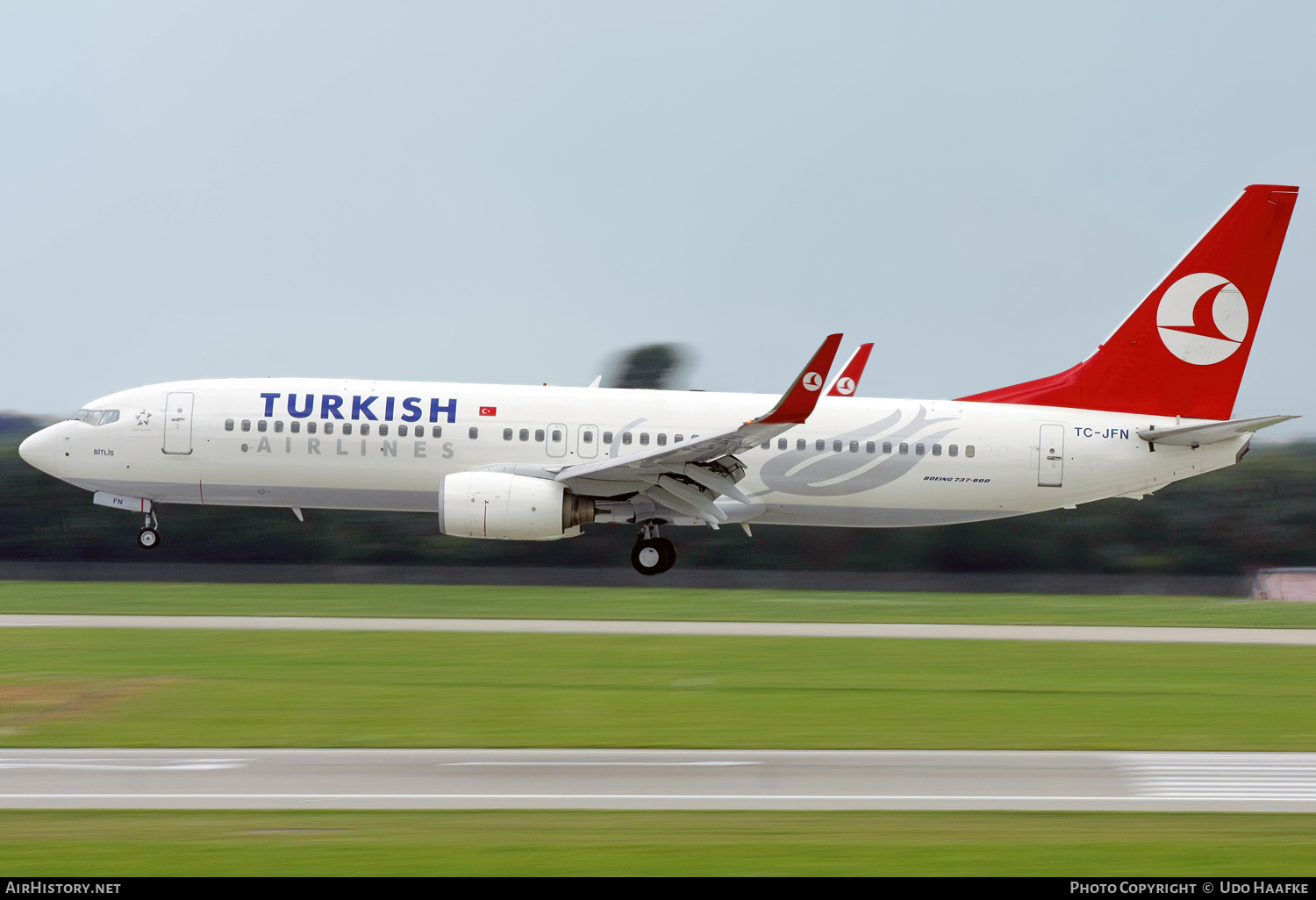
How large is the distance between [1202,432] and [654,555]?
34.2 ft

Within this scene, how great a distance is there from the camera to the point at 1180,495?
1393 inches

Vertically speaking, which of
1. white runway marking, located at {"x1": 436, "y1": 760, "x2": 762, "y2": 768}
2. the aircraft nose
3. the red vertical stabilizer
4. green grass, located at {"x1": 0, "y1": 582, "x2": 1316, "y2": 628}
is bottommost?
green grass, located at {"x1": 0, "y1": 582, "x2": 1316, "y2": 628}

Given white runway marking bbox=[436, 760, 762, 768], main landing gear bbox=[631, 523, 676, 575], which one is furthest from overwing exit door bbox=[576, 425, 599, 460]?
white runway marking bbox=[436, 760, 762, 768]

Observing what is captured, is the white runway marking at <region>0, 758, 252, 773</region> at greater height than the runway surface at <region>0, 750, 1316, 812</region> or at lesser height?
lesser

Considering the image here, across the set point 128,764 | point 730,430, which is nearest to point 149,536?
point 730,430

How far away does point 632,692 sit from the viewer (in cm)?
1470

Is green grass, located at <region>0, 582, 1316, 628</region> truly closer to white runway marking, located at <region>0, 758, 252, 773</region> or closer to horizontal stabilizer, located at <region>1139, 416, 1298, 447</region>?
horizontal stabilizer, located at <region>1139, 416, 1298, 447</region>

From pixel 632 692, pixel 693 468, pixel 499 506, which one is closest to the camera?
pixel 632 692

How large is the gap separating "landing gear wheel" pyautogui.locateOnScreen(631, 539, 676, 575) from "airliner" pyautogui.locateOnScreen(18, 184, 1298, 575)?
4cm

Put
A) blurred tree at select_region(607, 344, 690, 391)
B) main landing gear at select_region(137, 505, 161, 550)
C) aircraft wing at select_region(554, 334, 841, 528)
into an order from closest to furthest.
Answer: aircraft wing at select_region(554, 334, 841, 528) < main landing gear at select_region(137, 505, 161, 550) < blurred tree at select_region(607, 344, 690, 391)

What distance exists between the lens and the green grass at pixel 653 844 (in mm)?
8031

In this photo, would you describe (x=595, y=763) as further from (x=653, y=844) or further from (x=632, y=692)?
(x=632, y=692)

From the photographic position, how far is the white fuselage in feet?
81.8

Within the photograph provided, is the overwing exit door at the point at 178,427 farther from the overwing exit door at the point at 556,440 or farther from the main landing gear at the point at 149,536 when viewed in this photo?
the overwing exit door at the point at 556,440
